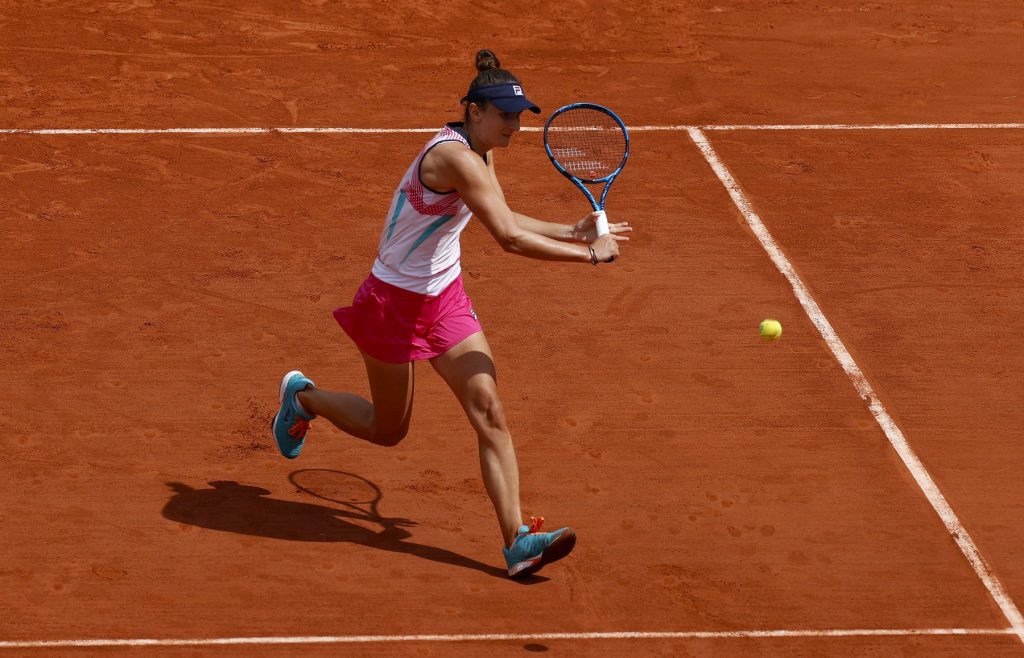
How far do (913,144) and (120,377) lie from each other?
6.80 meters

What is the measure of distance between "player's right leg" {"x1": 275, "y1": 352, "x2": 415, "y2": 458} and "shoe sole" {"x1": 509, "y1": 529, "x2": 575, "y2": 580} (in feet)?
3.17

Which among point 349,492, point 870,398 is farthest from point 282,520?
point 870,398

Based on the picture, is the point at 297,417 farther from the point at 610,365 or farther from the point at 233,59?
the point at 233,59

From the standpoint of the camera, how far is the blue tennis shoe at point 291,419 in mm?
6992

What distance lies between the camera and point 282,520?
6.78 m

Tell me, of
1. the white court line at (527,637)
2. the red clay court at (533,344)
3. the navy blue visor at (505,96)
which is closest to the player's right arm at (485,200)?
the navy blue visor at (505,96)

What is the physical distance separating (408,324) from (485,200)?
2.44 ft

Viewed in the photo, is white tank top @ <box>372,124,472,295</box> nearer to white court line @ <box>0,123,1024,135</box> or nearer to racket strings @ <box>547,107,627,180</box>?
racket strings @ <box>547,107,627,180</box>

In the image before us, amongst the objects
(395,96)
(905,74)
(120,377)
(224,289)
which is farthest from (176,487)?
(905,74)

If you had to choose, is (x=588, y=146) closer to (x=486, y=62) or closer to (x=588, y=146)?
(x=588, y=146)

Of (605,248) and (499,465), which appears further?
(499,465)

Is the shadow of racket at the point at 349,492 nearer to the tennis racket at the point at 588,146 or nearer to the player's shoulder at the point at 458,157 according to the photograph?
the player's shoulder at the point at 458,157

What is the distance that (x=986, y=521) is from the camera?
6938 mm

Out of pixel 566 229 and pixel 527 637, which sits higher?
pixel 566 229
